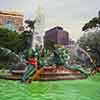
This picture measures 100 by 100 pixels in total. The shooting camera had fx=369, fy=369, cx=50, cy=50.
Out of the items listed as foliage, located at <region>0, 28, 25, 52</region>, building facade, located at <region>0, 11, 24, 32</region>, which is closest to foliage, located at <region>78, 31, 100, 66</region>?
foliage, located at <region>0, 28, 25, 52</region>

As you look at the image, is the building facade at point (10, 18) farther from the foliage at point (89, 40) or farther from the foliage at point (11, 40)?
the foliage at point (11, 40)

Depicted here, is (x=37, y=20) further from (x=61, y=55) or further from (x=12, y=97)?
(x=12, y=97)

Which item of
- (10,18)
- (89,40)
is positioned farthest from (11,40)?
(10,18)

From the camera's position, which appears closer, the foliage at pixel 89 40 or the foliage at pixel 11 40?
the foliage at pixel 89 40

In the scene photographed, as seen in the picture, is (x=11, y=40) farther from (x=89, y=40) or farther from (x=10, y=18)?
(x=10, y=18)

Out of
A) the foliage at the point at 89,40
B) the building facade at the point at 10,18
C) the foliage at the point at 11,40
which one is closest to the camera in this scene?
the foliage at the point at 89,40

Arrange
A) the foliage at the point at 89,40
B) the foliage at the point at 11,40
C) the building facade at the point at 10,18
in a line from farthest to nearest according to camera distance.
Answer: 1. the building facade at the point at 10,18
2. the foliage at the point at 11,40
3. the foliage at the point at 89,40

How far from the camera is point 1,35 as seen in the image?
242 feet

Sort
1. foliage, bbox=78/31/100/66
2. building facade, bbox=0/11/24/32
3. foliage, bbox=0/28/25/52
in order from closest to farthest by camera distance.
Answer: foliage, bbox=78/31/100/66 → foliage, bbox=0/28/25/52 → building facade, bbox=0/11/24/32

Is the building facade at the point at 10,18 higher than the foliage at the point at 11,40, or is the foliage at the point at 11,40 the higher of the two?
the building facade at the point at 10,18

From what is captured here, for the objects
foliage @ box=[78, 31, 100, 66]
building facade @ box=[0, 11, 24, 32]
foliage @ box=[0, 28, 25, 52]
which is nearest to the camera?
foliage @ box=[78, 31, 100, 66]

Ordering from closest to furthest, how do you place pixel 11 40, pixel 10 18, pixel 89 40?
pixel 11 40 → pixel 89 40 → pixel 10 18

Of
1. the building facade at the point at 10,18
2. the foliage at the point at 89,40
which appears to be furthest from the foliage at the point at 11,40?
the building facade at the point at 10,18

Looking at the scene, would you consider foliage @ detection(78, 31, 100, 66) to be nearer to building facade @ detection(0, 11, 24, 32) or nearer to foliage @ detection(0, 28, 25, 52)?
foliage @ detection(0, 28, 25, 52)
